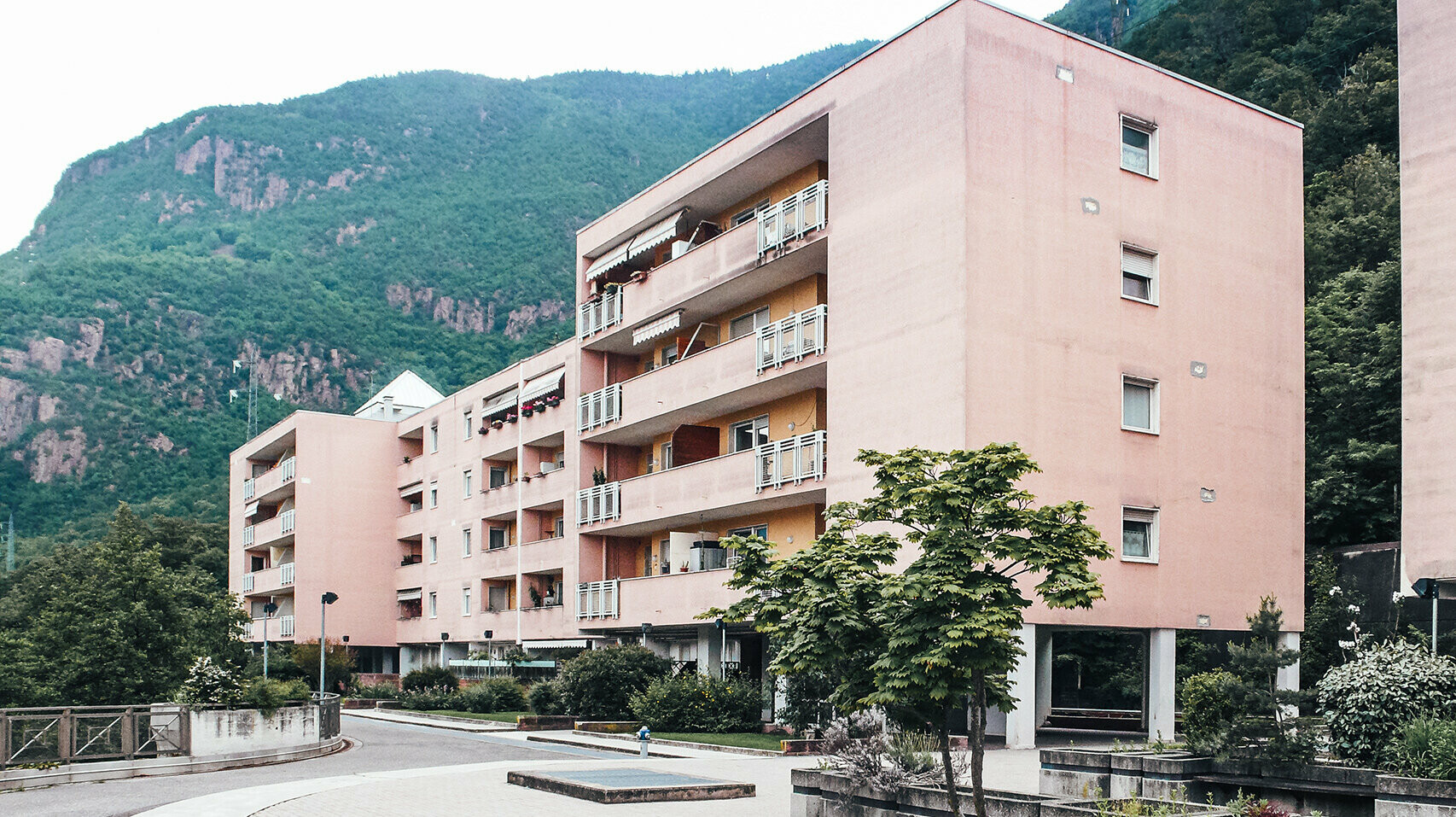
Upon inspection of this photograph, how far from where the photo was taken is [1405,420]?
972 inches

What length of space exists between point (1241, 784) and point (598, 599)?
90.7 feet

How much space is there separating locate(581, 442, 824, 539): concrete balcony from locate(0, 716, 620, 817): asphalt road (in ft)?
24.4

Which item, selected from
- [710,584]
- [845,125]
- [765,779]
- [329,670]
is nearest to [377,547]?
[329,670]

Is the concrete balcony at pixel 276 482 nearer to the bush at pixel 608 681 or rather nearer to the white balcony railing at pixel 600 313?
the white balcony railing at pixel 600 313

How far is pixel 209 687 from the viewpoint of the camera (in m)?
25.5

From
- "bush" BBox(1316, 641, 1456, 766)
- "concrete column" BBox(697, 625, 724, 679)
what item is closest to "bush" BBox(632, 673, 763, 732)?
"concrete column" BBox(697, 625, 724, 679)

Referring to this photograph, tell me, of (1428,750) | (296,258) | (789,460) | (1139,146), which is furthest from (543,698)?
(296,258)

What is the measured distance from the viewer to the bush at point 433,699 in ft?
151

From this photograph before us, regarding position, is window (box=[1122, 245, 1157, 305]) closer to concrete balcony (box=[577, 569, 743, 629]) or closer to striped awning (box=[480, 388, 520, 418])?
concrete balcony (box=[577, 569, 743, 629])

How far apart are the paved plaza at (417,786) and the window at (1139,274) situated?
10.1 meters

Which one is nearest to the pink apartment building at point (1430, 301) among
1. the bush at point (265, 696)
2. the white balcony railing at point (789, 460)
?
the white balcony railing at point (789, 460)

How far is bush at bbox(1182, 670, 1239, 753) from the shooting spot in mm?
15315

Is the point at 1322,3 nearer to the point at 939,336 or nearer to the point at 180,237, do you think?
the point at 939,336

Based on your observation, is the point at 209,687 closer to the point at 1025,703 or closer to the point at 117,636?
the point at 117,636
